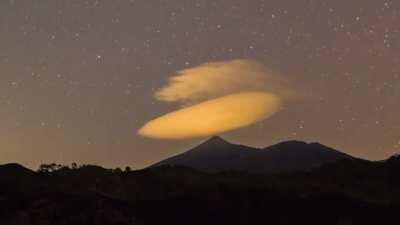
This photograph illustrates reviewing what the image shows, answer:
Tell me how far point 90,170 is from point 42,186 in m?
20.2

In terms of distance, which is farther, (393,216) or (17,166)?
(17,166)

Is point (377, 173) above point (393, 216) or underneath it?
above

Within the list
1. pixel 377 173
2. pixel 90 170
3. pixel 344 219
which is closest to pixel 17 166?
pixel 90 170

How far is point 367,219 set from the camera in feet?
159

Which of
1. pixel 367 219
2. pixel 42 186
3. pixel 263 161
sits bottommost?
pixel 367 219

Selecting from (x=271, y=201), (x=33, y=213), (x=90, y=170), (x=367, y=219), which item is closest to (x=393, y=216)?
(x=367, y=219)

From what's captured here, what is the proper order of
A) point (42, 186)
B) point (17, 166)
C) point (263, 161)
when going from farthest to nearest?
point (263, 161)
point (17, 166)
point (42, 186)

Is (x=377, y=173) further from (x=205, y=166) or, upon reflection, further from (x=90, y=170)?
(x=205, y=166)

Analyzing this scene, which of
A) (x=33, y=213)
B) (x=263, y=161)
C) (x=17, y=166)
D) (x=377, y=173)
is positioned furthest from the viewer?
(x=263, y=161)

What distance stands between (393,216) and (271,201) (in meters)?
9.91

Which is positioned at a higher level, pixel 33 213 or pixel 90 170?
pixel 90 170

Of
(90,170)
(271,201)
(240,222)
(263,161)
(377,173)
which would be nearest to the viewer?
(240,222)

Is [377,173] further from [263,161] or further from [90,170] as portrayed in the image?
[263,161]

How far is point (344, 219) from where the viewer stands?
47875mm
